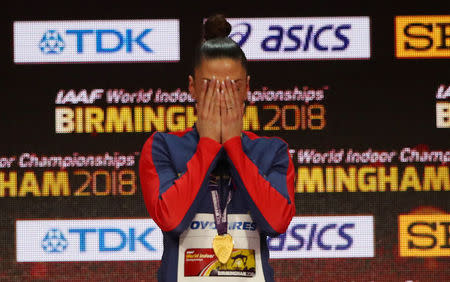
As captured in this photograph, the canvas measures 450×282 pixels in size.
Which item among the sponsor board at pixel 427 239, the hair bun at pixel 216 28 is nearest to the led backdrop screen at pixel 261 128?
the sponsor board at pixel 427 239

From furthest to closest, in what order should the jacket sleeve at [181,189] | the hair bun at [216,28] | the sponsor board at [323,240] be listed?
the sponsor board at [323,240] → the hair bun at [216,28] → the jacket sleeve at [181,189]

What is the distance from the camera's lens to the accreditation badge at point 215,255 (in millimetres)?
1378

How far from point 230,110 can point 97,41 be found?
8.73ft

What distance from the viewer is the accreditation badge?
1.38 meters

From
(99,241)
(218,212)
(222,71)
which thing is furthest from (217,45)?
(99,241)

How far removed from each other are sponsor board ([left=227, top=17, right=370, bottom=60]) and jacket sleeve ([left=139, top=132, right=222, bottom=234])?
8.31ft

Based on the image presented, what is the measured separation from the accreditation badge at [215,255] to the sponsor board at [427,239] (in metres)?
2.68

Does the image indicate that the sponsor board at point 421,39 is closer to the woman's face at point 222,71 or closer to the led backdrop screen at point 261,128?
the led backdrop screen at point 261,128

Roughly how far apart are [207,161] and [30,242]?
110 inches

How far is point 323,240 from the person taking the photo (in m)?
3.82

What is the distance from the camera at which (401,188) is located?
12.6 feet

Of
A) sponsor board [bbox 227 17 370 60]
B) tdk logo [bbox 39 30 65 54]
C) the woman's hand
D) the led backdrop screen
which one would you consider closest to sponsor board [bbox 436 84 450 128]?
the led backdrop screen

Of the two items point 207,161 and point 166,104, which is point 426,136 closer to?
point 166,104

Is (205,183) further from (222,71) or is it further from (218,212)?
(222,71)
